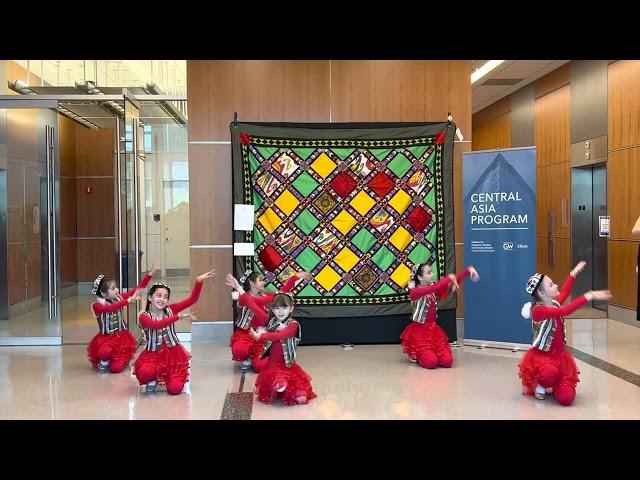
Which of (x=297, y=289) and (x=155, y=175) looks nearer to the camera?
(x=297, y=289)

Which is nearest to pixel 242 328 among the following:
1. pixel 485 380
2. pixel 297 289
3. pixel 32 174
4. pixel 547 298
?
pixel 297 289

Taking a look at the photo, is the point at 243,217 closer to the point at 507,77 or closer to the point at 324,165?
the point at 324,165

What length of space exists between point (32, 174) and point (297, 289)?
3.47 metres

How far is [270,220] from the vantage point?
6.88 metres

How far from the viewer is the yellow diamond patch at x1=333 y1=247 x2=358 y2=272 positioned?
6.91m

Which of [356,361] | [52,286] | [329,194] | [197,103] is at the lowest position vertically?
[356,361]

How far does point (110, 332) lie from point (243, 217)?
5.55 feet

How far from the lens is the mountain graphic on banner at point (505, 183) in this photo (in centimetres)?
668

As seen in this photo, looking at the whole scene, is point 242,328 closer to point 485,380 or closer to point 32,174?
point 485,380

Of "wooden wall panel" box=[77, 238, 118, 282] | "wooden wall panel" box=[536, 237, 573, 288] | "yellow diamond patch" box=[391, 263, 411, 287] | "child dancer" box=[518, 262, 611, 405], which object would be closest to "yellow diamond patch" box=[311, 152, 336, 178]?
"yellow diamond patch" box=[391, 263, 411, 287]

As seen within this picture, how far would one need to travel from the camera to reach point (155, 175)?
7.79m

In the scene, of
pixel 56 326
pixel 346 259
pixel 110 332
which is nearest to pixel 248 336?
pixel 110 332

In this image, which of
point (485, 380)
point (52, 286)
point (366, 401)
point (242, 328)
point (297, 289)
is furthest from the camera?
point (52, 286)

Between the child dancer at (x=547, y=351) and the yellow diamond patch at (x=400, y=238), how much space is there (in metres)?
2.23
